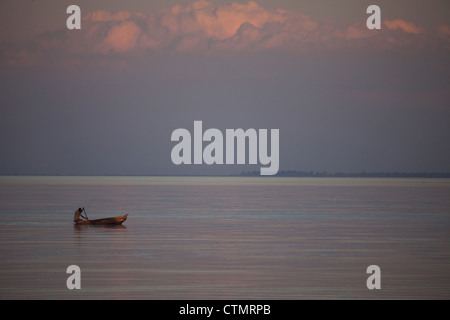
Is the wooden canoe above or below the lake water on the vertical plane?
above

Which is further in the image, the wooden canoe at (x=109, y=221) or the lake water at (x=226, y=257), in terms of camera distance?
the wooden canoe at (x=109, y=221)

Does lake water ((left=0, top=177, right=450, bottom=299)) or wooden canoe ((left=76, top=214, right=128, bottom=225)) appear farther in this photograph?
wooden canoe ((left=76, top=214, right=128, bottom=225))

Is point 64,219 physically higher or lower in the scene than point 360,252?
higher

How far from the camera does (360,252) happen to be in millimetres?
29062

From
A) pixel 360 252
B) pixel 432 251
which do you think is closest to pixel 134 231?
pixel 360 252

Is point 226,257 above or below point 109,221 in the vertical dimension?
below

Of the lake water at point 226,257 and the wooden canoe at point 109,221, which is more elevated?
the wooden canoe at point 109,221

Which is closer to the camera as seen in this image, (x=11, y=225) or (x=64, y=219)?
(x=11, y=225)

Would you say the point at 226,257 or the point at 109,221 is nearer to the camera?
the point at 226,257

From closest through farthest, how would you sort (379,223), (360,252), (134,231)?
(360,252) < (134,231) < (379,223)
